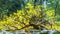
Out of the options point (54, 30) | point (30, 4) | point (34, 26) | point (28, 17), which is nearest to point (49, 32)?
point (54, 30)

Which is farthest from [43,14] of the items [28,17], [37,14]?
[28,17]

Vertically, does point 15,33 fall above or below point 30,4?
below

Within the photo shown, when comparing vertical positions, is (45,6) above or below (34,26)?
above

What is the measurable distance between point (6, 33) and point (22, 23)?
38 centimetres

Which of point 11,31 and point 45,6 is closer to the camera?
point 11,31

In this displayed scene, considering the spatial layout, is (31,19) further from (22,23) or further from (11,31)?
(11,31)

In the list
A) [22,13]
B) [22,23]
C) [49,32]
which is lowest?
[49,32]

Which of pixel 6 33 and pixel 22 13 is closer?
pixel 6 33

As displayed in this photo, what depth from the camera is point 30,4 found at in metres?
2.73

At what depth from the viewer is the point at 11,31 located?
8.58 feet

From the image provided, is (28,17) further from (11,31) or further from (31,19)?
(11,31)

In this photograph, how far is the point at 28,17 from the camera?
2697 millimetres

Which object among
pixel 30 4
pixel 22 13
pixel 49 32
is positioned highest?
pixel 30 4

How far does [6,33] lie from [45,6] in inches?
40.6
